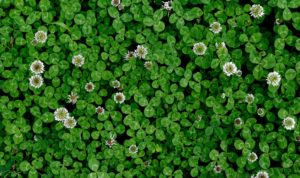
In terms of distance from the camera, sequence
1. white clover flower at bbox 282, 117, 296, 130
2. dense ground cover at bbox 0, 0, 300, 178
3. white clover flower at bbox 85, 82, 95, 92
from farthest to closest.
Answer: white clover flower at bbox 85, 82, 95, 92 < dense ground cover at bbox 0, 0, 300, 178 < white clover flower at bbox 282, 117, 296, 130

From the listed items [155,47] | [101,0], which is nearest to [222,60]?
[155,47]

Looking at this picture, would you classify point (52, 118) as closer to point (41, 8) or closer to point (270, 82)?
point (41, 8)

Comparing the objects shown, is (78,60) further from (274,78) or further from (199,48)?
(274,78)

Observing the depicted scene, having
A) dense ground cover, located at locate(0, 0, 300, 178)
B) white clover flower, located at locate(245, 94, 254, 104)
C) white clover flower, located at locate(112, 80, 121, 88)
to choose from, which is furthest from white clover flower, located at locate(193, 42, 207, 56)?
white clover flower, located at locate(112, 80, 121, 88)

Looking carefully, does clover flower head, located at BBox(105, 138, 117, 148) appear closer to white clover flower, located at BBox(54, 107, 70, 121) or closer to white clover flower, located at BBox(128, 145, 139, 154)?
white clover flower, located at BBox(128, 145, 139, 154)

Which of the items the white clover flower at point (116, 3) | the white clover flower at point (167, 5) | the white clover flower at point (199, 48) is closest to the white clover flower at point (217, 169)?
the white clover flower at point (199, 48)

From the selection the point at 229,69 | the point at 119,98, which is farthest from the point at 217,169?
the point at 119,98
